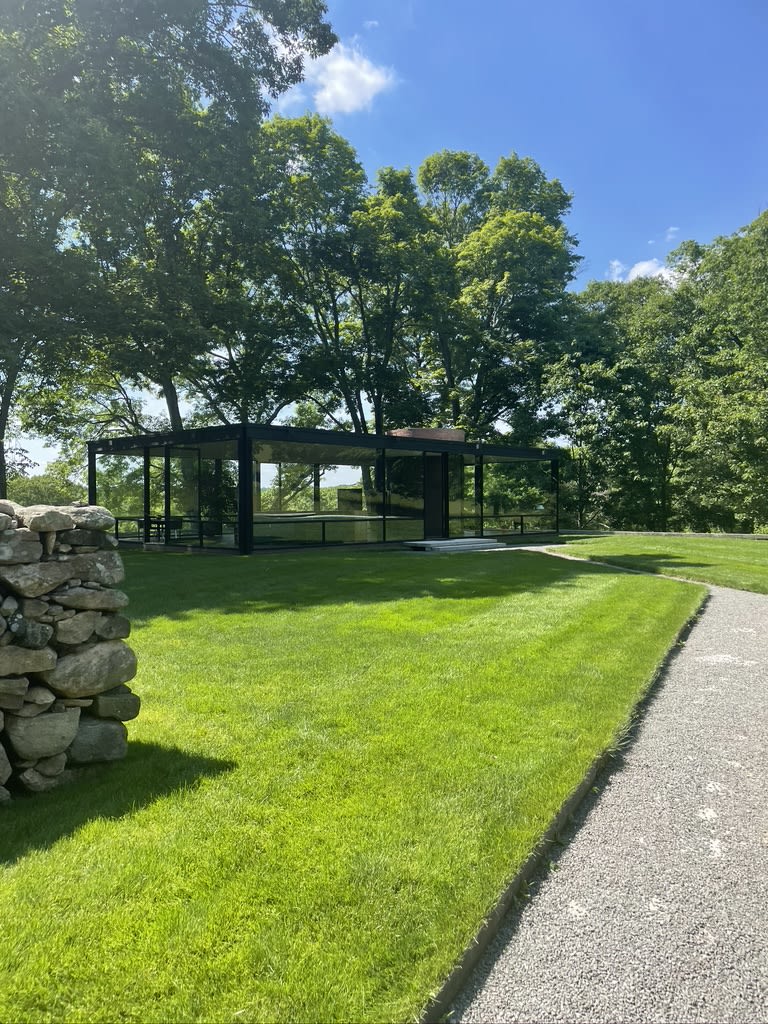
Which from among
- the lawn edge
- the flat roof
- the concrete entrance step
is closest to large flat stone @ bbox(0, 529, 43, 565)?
the lawn edge

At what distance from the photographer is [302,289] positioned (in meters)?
25.6

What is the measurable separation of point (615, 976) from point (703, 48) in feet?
60.6

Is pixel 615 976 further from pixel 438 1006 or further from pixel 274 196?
pixel 274 196

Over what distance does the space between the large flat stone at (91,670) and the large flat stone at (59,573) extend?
34 centimetres

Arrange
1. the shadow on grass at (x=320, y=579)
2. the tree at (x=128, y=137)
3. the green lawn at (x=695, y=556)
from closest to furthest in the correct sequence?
the shadow on grass at (x=320, y=579)
the green lawn at (x=695, y=556)
the tree at (x=128, y=137)

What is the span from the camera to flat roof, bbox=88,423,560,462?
47.0ft

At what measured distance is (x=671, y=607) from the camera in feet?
26.8

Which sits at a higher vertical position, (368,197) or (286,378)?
(368,197)

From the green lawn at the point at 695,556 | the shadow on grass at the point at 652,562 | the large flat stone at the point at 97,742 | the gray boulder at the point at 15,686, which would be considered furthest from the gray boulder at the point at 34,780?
the shadow on grass at the point at 652,562

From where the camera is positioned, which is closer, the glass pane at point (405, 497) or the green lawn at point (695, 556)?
the green lawn at point (695, 556)

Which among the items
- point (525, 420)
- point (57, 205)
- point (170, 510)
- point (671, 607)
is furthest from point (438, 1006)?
point (525, 420)

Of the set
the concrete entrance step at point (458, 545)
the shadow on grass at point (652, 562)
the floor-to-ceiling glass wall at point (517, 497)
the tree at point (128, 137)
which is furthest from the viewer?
the floor-to-ceiling glass wall at point (517, 497)

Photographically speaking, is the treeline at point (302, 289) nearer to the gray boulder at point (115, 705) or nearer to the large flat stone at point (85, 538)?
the large flat stone at point (85, 538)

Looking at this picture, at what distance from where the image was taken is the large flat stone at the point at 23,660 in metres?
2.84
